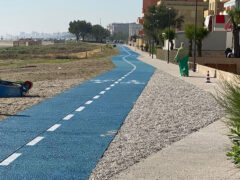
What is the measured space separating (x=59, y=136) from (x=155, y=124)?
9.01 ft

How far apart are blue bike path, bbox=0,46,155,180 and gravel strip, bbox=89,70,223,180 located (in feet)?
0.81

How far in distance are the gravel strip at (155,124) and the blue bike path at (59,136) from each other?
25 cm

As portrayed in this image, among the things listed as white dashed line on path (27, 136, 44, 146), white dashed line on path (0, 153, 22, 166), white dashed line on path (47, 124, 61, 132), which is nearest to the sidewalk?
white dashed line on path (0, 153, 22, 166)

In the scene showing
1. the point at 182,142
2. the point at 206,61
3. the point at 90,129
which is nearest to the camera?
the point at 182,142

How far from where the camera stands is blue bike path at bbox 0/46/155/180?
23.1ft

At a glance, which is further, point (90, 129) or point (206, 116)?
point (206, 116)

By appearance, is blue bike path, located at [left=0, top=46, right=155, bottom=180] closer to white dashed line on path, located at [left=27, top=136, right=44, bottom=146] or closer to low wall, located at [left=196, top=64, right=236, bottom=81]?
white dashed line on path, located at [left=27, top=136, right=44, bottom=146]

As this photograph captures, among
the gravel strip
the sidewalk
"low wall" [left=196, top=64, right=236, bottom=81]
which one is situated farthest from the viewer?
"low wall" [left=196, top=64, right=236, bottom=81]

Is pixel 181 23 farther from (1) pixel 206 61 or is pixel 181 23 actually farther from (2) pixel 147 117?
(2) pixel 147 117

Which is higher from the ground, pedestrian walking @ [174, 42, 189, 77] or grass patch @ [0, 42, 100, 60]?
pedestrian walking @ [174, 42, 189, 77]

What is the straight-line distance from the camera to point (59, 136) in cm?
955

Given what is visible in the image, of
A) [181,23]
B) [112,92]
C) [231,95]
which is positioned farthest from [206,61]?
[181,23]

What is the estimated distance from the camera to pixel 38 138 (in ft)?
30.5

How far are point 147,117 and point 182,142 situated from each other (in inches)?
131
